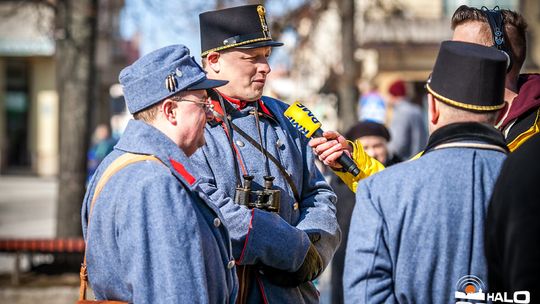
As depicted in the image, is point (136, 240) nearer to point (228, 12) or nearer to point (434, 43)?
A: point (228, 12)

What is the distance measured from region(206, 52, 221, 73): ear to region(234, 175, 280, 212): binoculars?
0.65m

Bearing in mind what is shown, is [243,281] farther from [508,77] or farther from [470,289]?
[508,77]

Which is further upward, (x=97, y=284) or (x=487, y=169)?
(x=487, y=169)

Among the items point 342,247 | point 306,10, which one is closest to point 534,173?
point 342,247

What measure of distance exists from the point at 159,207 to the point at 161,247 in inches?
5.7

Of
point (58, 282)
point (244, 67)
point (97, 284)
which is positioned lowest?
point (58, 282)

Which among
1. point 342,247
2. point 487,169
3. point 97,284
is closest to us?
point 487,169

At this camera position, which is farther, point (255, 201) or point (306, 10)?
point (306, 10)

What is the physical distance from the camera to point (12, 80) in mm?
40938

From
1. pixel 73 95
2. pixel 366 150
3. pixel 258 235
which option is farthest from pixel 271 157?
pixel 73 95

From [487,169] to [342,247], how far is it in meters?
3.94

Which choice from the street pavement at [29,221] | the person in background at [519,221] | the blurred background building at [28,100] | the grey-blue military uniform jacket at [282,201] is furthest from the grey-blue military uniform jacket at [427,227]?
the blurred background building at [28,100]

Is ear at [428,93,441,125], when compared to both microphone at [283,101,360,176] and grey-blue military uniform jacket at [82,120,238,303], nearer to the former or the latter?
grey-blue military uniform jacket at [82,120,238,303]

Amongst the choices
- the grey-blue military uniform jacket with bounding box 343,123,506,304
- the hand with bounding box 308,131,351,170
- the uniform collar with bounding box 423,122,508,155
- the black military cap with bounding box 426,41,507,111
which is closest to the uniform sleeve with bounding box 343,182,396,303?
the grey-blue military uniform jacket with bounding box 343,123,506,304
